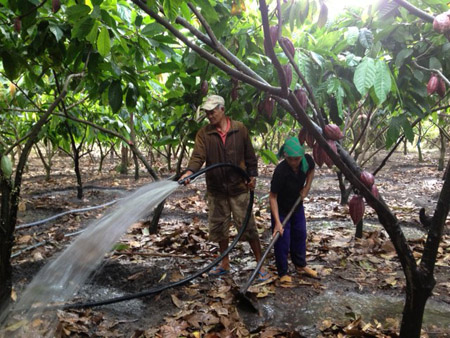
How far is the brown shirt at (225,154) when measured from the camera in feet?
9.23

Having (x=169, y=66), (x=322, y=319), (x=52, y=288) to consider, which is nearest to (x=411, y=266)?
(x=322, y=319)

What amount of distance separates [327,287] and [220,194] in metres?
1.10

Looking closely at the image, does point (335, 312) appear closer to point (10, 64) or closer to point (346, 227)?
point (346, 227)

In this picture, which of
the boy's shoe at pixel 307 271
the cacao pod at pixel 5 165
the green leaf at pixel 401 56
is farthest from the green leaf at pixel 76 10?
the boy's shoe at pixel 307 271

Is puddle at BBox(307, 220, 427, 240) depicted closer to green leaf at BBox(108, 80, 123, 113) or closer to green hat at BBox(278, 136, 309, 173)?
Answer: green hat at BBox(278, 136, 309, 173)

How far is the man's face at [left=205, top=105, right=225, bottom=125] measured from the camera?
2656 mm

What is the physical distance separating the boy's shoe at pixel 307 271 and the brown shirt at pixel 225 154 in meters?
0.83

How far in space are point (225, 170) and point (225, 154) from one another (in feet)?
0.42

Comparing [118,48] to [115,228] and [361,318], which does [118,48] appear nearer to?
[115,228]

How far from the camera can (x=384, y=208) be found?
1.59m

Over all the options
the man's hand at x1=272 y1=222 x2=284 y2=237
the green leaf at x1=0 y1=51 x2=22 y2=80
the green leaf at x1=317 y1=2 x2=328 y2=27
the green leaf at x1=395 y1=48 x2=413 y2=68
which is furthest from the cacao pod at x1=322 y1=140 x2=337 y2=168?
the green leaf at x1=0 y1=51 x2=22 y2=80

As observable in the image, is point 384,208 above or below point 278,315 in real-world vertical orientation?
above

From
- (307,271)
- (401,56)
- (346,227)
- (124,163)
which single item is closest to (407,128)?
(401,56)

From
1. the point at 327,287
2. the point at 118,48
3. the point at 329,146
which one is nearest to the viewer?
the point at 329,146
